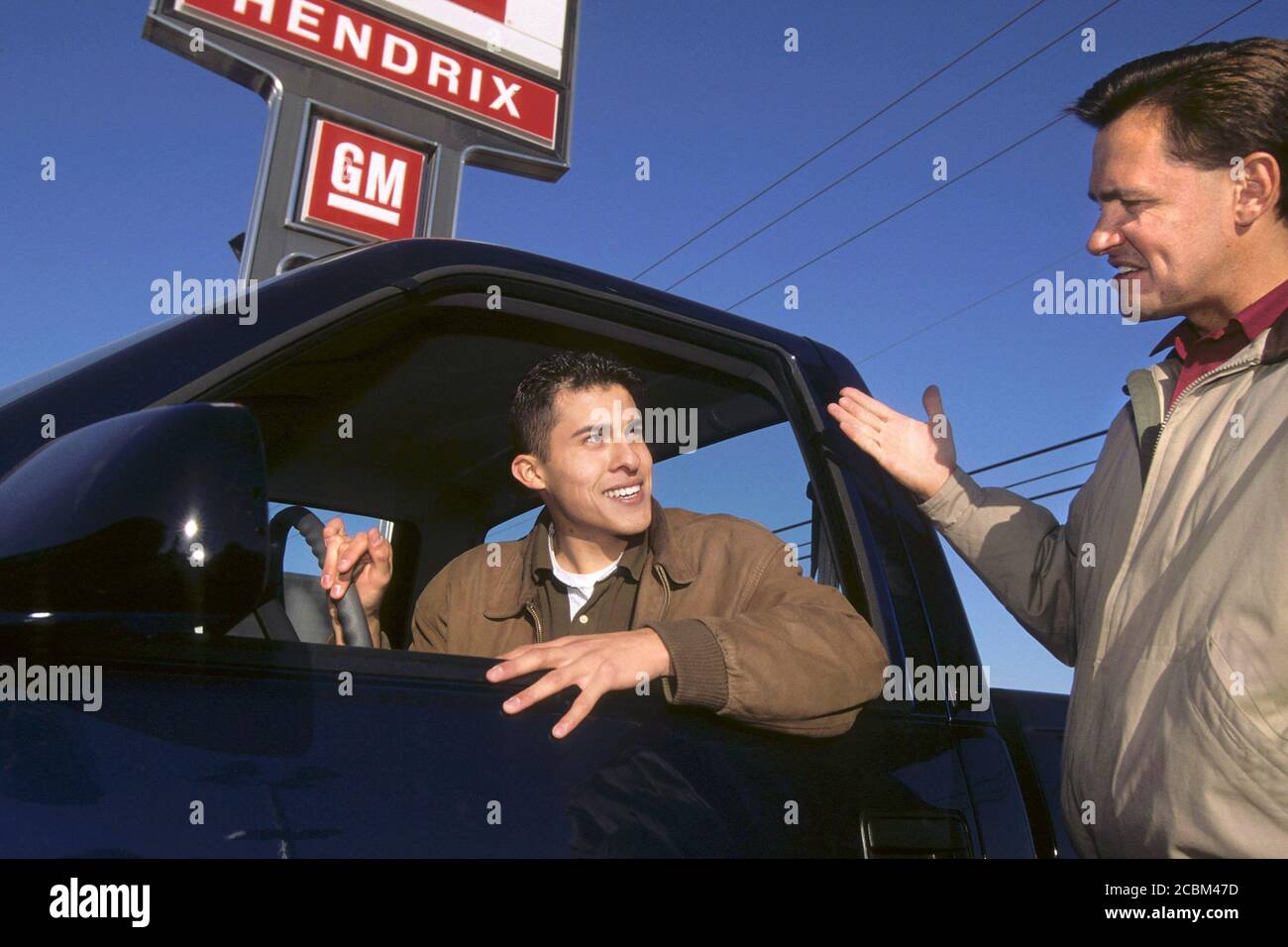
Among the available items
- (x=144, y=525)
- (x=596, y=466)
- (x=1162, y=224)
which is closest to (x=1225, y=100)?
(x=1162, y=224)

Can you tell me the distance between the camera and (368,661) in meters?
1.36

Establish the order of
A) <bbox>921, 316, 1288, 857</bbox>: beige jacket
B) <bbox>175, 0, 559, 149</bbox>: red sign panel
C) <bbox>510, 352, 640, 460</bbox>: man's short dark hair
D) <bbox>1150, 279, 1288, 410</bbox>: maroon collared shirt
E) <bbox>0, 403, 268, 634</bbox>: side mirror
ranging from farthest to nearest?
1. <bbox>175, 0, 559, 149</bbox>: red sign panel
2. <bbox>510, 352, 640, 460</bbox>: man's short dark hair
3. <bbox>1150, 279, 1288, 410</bbox>: maroon collared shirt
4. <bbox>921, 316, 1288, 857</bbox>: beige jacket
5. <bbox>0, 403, 268, 634</bbox>: side mirror

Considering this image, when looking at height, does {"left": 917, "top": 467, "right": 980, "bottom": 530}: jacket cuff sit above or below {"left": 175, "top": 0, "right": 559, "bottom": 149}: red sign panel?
below

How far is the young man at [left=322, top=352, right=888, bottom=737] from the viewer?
5.09 ft

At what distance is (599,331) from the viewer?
6.78ft

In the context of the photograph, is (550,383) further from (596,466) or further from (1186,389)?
(1186,389)

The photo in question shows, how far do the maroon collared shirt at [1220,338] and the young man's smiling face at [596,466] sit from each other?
3.31 ft

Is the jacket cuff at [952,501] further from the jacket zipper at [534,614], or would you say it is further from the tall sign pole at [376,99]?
the tall sign pole at [376,99]

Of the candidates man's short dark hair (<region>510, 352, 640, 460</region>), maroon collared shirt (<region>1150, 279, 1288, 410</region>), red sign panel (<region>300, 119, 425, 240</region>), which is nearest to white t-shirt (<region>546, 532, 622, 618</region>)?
man's short dark hair (<region>510, 352, 640, 460</region>)

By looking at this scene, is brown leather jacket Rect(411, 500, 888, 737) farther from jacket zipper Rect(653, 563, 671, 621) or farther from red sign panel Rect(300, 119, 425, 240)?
red sign panel Rect(300, 119, 425, 240)

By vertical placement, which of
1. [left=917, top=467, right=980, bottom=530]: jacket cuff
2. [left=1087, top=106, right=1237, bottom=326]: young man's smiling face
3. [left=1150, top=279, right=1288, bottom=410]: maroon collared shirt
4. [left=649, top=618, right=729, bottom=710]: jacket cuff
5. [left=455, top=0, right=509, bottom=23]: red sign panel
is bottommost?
[left=649, top=618, right=729, bottom=710]: jacket cuff

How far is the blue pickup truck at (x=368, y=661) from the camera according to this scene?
3.42 feet
